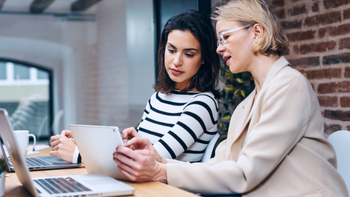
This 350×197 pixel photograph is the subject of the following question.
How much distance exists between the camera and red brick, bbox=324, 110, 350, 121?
2352mm

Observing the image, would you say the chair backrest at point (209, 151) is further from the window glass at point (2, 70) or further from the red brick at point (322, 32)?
the window glass at point (2, 70)

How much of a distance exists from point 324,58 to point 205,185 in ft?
6.12

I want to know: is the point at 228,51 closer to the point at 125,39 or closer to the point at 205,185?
the point at 205,185

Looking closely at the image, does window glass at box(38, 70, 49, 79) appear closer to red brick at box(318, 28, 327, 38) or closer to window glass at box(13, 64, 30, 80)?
window glass at box(13, 64, 30, 80)

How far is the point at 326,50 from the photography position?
2480 millimetres

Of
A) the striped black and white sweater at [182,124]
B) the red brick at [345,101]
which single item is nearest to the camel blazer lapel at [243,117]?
the striped black and white sweater at [182,124]

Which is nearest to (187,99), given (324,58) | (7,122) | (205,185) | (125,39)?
(205,185)

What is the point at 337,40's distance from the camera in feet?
7.86

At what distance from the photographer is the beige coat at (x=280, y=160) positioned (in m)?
1.01

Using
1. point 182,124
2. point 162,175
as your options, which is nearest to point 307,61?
point 182,124

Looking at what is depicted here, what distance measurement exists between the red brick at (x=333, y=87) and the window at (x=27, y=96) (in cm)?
272

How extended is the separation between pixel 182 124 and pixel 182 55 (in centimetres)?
37

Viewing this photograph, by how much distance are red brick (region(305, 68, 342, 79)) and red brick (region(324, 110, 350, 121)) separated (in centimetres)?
25

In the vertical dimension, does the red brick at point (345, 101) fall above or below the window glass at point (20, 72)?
below
